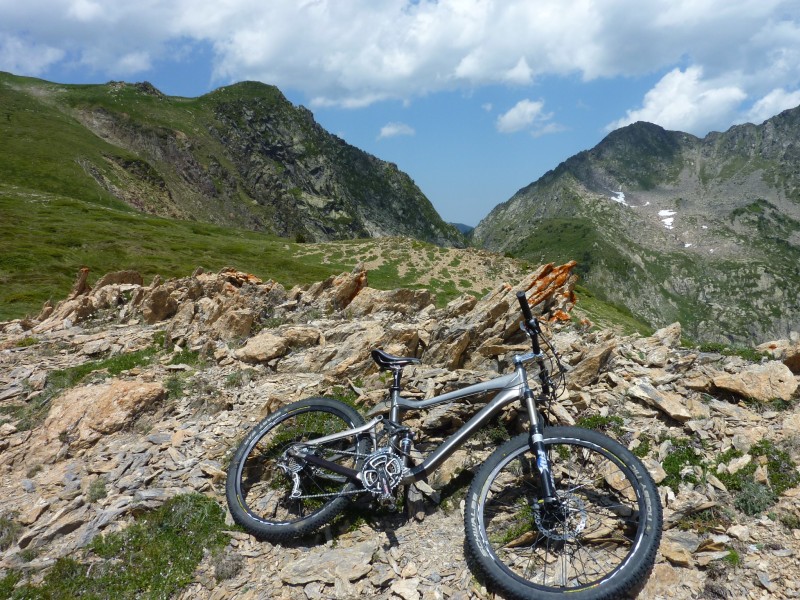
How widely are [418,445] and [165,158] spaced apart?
555 feet

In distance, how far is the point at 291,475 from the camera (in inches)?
278

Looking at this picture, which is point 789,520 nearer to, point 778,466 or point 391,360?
point 778,466

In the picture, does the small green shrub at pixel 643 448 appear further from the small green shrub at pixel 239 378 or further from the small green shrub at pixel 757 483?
the small green shrub at pixel 239 378

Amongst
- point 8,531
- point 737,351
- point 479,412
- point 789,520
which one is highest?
point 479,412

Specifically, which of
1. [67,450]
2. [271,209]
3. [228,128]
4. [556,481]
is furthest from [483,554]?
[228,128]

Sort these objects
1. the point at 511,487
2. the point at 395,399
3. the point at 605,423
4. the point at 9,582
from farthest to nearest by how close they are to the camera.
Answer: the point at 605,423, the point at 395,399, the point at 511,487, the point at 9,582

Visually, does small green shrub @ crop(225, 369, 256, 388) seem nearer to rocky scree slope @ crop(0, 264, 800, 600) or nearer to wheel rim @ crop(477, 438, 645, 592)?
rocky scree slope @ crop(0, 264, 800, 600)

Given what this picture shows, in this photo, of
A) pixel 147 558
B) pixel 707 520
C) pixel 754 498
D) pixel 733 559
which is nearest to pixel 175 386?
pixel 147 558

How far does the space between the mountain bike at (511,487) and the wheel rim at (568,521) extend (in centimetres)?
1

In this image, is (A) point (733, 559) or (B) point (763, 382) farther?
(B) point (763, 382)

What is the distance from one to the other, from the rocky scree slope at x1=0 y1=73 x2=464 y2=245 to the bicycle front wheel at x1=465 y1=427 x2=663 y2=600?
114 meters

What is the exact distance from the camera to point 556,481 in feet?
20.8

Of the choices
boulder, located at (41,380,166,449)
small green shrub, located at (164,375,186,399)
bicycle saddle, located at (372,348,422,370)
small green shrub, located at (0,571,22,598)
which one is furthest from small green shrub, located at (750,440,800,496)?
boulder, located at (41,380,166,449)

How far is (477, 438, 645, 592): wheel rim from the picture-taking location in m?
5.38
